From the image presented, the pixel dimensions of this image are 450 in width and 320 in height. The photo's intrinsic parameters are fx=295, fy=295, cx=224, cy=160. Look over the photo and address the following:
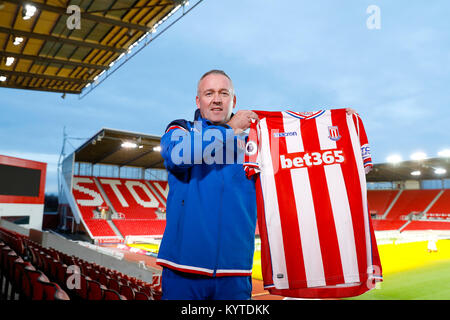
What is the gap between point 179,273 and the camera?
5.16 ft

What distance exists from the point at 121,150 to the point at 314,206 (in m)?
29.4

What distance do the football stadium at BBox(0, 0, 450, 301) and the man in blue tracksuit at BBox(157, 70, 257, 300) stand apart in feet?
4.08

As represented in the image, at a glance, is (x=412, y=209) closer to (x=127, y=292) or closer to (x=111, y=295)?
(x=127, y=292)

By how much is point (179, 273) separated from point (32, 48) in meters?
14.3

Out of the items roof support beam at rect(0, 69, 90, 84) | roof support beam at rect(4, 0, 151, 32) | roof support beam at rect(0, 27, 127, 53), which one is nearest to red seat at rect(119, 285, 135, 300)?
roof support beam at rect(4, 0, 151, 32)

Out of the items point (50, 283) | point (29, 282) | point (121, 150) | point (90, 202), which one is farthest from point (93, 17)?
point (90, 202)

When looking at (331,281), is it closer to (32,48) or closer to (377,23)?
(377,23)

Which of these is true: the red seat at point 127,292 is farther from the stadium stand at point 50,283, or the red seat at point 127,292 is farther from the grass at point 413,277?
the grass at point 413,277

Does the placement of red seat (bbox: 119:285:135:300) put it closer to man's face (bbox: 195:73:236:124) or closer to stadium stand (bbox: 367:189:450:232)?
man's face (bbox: 195:73:236:124)

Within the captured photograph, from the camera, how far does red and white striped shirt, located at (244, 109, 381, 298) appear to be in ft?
7.87

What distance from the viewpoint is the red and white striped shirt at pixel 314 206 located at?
94.4 inches

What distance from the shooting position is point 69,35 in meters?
11.2

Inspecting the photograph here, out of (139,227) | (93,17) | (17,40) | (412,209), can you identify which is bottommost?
(139,227)
